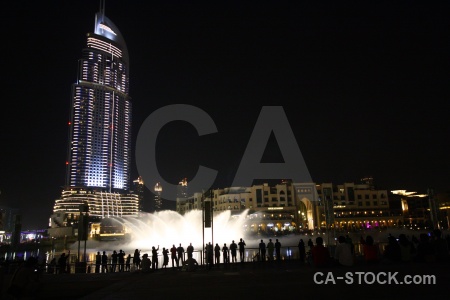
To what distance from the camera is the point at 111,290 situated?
12875 mm

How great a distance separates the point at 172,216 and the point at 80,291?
65.9 metres

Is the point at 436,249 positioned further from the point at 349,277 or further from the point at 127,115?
the point at 127,115

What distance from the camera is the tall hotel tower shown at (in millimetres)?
162250

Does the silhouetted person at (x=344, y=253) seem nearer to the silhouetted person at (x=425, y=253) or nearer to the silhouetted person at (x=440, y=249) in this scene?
the silhouetted person at (x=425, y=253)

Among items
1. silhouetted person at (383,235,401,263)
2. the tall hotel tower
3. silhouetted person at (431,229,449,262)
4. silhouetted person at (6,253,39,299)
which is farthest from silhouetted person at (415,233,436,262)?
the tall hotel tower

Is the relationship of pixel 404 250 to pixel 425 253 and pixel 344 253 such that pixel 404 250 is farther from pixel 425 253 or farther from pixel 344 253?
pixel 344 253

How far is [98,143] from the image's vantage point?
17425 centimetres

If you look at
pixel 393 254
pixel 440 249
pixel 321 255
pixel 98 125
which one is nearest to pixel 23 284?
pixel 321 255

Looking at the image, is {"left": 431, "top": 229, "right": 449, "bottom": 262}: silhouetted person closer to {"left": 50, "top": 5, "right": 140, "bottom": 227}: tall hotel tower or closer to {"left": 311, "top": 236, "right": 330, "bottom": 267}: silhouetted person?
{"left": 311, "top": 236, "right": 330, "bottom": 267}: silhouetted person

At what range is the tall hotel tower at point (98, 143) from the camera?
162250 millimetres

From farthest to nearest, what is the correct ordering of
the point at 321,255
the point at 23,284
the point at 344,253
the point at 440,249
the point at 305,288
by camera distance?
the point at 440,249 → the point at 321,255 → the point at 344,253 → the point at 305,288 → the point at 23,284

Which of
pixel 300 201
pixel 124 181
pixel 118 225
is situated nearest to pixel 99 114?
pixel 124 181

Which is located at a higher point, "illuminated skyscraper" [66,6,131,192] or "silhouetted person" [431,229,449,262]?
"illuminated skyscraper" [66,6,131,192]

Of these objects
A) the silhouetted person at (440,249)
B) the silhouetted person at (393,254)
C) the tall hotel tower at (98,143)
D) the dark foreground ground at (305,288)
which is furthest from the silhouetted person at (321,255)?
the tall hotel tower at (98,143)
